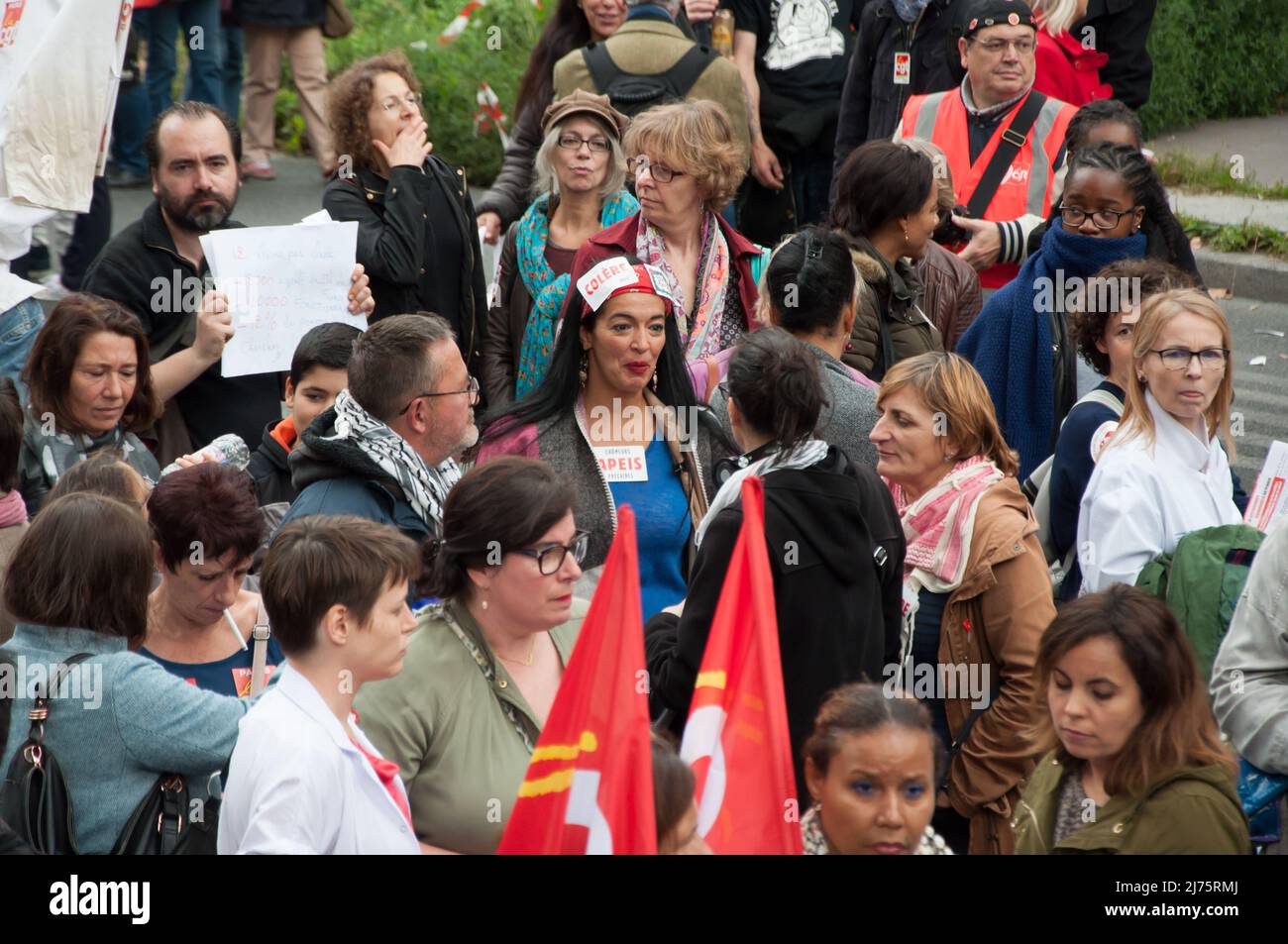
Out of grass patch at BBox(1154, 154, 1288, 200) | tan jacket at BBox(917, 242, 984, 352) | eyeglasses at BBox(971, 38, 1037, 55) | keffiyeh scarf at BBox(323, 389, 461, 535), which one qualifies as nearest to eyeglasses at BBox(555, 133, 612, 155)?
tan jacket at BBox(917, 242, 984, 352)

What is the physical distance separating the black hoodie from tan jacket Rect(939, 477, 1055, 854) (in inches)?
13.7

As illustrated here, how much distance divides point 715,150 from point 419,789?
315 cm

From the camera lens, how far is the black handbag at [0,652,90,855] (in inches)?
137

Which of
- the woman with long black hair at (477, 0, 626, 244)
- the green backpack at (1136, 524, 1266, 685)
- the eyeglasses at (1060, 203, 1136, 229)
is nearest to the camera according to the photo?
the green backpack at (1136, 524, 1266, 685)

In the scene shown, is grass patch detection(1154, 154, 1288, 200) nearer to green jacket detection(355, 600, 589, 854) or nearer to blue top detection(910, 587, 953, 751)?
blue top detection(910, 587, 953, 751)

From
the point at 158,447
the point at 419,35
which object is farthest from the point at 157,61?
the point at 158,447

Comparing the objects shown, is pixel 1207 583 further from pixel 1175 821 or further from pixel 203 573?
pixel 203 573

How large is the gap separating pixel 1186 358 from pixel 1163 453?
0.28 m

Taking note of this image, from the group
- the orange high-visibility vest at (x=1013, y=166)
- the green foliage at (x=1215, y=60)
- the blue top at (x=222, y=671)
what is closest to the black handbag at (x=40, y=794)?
the blue top at (x=222, y=671)

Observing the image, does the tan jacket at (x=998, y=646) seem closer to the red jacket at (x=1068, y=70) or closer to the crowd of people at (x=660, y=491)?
the crowd of people at (x=660, y=491)

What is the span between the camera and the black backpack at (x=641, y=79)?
7.21m

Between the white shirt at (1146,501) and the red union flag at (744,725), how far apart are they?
1297 millimetres

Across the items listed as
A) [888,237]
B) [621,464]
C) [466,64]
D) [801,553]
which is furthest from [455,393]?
[466,64]

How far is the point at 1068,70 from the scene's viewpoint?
812 centimetres
